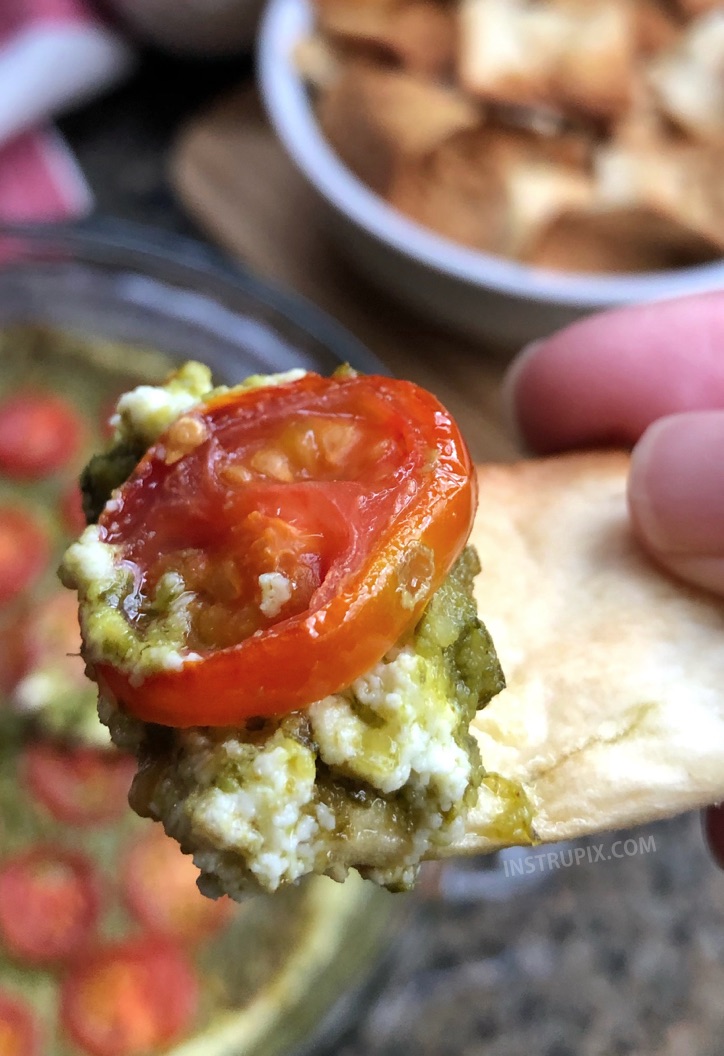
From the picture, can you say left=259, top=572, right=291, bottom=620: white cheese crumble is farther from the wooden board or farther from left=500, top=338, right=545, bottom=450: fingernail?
the wooden board

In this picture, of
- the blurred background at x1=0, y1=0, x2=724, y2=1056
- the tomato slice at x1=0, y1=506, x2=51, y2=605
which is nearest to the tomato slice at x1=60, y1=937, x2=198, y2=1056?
the blurred background at x1=0, y1=0, x2=724, y2=1056

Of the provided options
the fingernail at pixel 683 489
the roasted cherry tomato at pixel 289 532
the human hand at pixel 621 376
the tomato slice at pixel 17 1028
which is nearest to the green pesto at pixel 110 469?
the roasted cherry tomato at pixel 289 532

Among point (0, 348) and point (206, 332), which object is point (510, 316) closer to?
point (206, 332)

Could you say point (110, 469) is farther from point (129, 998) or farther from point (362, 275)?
point (362, 275)

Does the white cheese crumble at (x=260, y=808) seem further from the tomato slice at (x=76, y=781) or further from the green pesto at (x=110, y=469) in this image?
the tomato slice at (x=76, y=781)

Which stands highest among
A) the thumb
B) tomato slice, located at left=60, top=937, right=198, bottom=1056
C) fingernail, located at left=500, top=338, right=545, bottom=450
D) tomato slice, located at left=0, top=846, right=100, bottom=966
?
the thumb

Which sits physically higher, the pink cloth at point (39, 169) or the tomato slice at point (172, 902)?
the pink cloth at point (39, 169)
